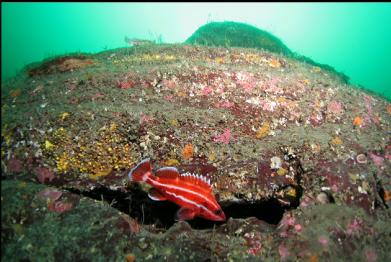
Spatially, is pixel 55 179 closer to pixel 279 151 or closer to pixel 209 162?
pixel 209 162

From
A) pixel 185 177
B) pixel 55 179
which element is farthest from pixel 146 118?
pixel 55 179

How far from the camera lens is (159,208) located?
16.7 feet

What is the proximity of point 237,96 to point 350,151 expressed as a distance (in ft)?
8.28

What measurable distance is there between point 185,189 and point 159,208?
134cm

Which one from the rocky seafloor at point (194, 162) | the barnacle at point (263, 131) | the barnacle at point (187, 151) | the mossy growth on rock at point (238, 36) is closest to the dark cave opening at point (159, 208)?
the rocky seafloor at point (194, 162)

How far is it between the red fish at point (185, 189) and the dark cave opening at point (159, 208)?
785mm

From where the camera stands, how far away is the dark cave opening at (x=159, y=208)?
474 centimetres

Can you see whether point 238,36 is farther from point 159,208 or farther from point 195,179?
point 195,179

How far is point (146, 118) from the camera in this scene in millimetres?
5000

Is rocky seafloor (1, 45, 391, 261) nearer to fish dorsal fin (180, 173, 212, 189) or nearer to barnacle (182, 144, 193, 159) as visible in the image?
barnacle (182, 144, 193, 159)

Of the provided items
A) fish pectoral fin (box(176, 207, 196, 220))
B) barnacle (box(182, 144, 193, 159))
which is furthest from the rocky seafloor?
fish pectoral fin (box(176, 207, 196, 220))

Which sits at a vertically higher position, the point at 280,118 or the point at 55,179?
the point at 280,118

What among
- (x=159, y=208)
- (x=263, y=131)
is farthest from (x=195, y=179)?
(x=263, y=131)

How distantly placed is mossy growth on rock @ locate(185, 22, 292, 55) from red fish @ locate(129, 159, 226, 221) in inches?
589
